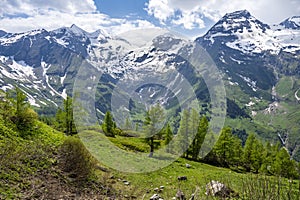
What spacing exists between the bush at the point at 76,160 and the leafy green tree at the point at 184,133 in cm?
3152

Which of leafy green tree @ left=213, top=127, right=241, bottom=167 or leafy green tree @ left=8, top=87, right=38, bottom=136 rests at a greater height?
leafy green tree @ left=8, top=87, right=38, bottom=136

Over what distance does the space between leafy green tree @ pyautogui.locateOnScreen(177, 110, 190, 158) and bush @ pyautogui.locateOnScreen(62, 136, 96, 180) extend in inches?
1241

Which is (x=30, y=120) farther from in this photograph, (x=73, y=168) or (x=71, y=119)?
(x=71, y=119)

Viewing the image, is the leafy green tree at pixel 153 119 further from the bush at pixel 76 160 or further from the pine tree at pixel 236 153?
the pine tree at pixel 236 153

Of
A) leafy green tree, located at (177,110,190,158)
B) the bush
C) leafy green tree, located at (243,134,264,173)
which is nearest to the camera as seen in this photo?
the bush

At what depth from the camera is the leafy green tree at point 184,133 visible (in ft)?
184

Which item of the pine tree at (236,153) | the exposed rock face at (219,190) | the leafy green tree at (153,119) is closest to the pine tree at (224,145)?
the pine tree at (236,153)

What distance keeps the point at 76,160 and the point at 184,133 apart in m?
34.1

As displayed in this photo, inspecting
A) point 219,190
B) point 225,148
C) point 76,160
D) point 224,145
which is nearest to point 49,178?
point 76,160

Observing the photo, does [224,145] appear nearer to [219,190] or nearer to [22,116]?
[22,116]

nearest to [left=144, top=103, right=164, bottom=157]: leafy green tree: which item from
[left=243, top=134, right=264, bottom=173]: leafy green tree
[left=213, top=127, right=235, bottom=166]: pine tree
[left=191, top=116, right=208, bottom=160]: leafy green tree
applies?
[left=191, top=116, right=208, bottom=160]: leafy green tree

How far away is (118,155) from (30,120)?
14274 mm

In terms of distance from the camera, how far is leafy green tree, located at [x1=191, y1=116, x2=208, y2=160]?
184ft

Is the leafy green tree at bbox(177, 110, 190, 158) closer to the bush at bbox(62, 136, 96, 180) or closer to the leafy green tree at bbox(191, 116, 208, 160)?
→ the leafy green tree at bbox(191, 116, 208, 160)
